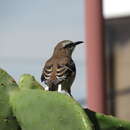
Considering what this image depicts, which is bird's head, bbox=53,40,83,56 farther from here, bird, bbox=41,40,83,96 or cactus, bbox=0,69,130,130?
cactus, bbox=0,69,130,130

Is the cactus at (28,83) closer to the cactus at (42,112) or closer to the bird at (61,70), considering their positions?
the cactus at (42,112)

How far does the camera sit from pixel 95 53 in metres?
9.45

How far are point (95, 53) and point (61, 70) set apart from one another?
2.48m

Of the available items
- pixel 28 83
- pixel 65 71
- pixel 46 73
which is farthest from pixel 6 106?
pixel 65 71

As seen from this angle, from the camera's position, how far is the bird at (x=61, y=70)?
264 inches

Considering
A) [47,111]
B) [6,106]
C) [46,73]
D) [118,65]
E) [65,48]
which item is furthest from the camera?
[118,65]

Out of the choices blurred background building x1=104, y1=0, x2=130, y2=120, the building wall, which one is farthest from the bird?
the building wall

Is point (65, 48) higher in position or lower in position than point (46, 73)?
higher

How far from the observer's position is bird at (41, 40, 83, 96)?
6700 mm

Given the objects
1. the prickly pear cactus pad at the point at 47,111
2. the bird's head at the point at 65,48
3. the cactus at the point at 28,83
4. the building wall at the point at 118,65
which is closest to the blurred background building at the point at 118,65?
the building wall at the point at 118,65

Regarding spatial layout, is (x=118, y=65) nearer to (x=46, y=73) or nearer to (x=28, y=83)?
(x=46, y=73)

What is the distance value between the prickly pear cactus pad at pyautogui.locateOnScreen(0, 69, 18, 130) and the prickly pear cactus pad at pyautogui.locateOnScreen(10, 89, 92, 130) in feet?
0.09

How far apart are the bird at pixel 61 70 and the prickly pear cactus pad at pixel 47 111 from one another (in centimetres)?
336

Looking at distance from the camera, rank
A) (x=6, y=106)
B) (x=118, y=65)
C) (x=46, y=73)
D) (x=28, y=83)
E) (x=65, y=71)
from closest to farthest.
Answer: (x=6, y=106) < (x=28, y=83) < (x=46, y=73) < (x=65, y=71) < (x=118, y=65)
